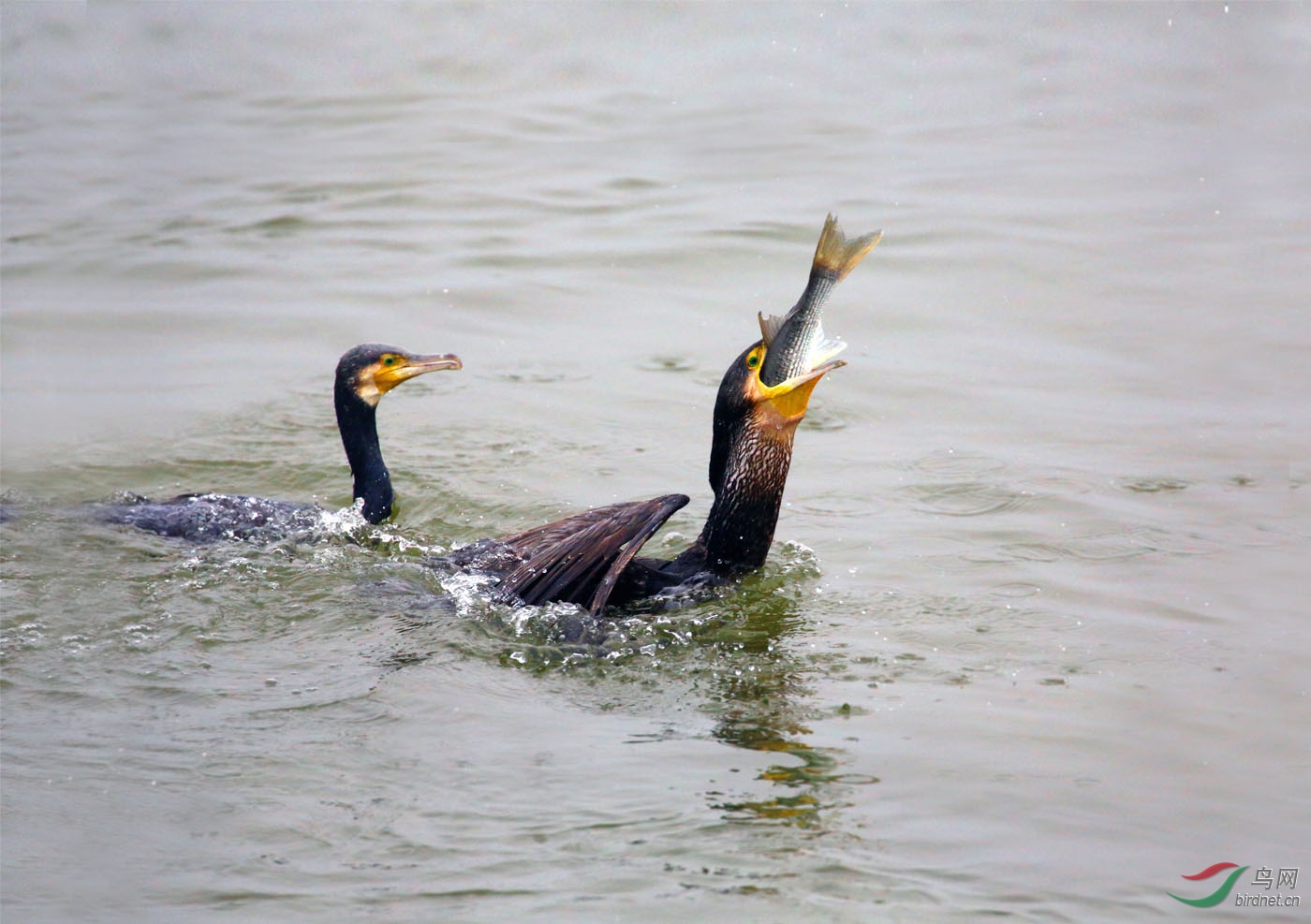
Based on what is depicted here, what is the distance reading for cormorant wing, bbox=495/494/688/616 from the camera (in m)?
5.38

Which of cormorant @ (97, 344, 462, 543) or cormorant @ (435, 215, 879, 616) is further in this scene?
cormorant @ (97, 344, 462, 543)

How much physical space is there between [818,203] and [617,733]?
26.1 feet

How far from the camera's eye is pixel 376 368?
22.9 feet

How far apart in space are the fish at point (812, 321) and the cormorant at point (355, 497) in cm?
186

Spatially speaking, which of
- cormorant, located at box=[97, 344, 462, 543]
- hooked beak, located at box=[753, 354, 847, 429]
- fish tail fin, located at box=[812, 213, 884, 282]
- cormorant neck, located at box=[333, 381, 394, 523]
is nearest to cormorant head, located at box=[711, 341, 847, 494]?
hooked beak, located at box=[753, 354, 847, 429]

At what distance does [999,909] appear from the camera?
11.9 feet

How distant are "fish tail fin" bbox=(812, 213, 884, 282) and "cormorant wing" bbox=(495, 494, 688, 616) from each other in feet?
3.20

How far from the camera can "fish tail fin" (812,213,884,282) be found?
5.37 m

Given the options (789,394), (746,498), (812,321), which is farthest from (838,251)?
(746,498)

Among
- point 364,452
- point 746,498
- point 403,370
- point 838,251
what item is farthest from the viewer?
point 403,370

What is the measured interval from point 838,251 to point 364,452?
2592mm

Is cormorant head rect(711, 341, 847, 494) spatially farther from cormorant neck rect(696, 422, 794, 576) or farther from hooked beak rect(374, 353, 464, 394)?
hooked beak rect(374, 353, 464, 394)

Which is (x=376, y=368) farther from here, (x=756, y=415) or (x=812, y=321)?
(x=812, y=321)

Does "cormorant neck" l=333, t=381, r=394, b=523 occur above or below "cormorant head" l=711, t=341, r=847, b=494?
below
